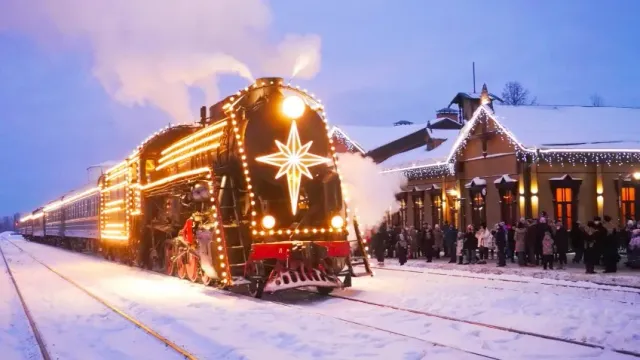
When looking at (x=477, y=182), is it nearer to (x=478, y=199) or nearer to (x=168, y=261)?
(x=478, y=199)

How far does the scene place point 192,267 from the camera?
15.9 m

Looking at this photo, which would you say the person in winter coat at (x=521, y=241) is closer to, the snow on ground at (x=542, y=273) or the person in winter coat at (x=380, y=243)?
the snow on ground at (x=542, y=273)

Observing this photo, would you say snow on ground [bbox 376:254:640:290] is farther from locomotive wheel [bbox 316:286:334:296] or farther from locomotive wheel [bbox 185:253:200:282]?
locomotive wheel [bbox 185:253:200:282]

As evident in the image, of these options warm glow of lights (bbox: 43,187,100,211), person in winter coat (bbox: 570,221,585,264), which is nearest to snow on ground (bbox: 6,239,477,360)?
person in winter coat (bbox: 570,221,585,264)

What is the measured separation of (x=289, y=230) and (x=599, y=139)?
57.7 feet

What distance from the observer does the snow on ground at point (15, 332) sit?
908cm

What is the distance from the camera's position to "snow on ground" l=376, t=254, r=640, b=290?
Result: 51.7ft

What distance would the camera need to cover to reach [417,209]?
33.7m

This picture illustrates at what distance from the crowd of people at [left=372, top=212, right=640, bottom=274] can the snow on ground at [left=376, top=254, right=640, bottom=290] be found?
14.1 inches

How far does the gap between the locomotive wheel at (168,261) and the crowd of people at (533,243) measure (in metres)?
8.08

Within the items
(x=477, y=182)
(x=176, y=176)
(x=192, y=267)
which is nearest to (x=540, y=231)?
(x=477, y=182)

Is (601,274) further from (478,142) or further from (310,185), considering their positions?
(478,142)

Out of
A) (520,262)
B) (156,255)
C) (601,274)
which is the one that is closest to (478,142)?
(520,262)

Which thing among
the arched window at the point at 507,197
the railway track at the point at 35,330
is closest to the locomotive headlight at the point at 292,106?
the railway track at the point at 35,330
